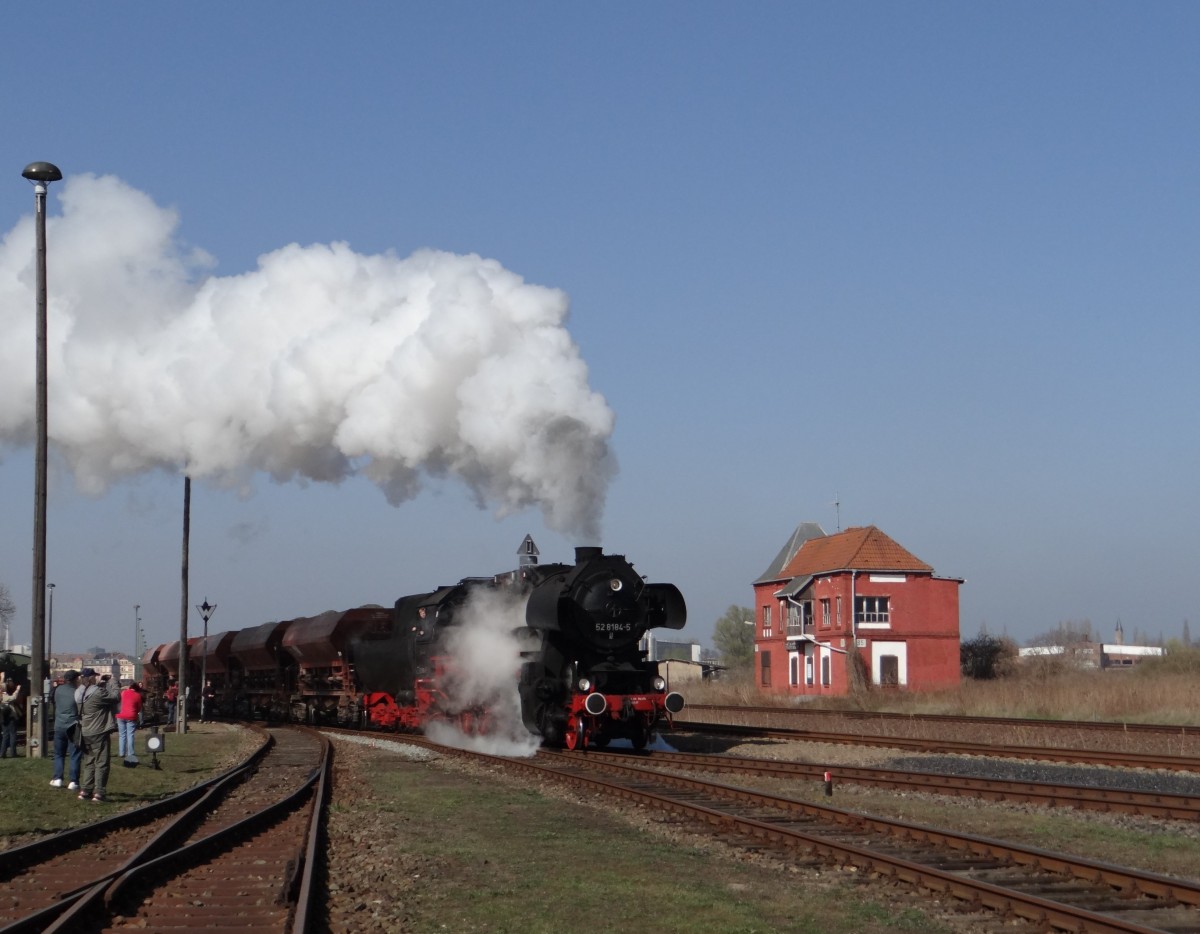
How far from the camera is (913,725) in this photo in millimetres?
31844

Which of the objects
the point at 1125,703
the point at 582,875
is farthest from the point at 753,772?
the point at 1125,703

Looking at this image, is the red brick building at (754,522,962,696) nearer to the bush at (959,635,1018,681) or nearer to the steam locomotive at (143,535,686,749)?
the bush at (959,635,1018,681)

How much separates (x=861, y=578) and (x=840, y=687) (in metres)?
4.84

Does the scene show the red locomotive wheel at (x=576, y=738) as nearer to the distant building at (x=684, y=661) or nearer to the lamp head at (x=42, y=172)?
the lamp head at (x=42, y=172)

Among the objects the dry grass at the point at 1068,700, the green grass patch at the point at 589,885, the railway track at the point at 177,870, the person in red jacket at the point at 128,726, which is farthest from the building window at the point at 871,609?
the green grass patch at the point at 589,885

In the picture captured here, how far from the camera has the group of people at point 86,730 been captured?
53.6ft

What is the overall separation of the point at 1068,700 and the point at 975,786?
1998cm

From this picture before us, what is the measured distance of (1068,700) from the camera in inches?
1380

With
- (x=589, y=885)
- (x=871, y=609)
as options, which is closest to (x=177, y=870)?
(x=589, y=885)

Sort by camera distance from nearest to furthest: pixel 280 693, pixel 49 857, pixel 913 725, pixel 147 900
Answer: pixel 147 900
pixel 49 857
pixel 913 725
pixel 280 693

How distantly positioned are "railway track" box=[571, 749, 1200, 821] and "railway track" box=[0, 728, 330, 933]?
6.62 metres

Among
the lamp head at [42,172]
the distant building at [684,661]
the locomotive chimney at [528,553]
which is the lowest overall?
the distant building at [684,661]

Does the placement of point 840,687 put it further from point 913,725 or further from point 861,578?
point 913,725

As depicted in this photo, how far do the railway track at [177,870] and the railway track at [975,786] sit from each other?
21.7 feet
